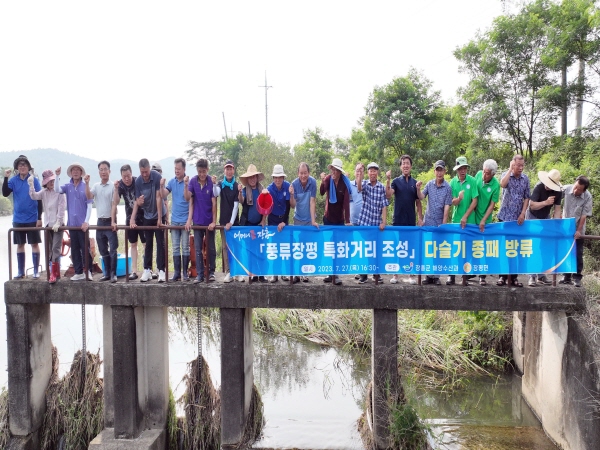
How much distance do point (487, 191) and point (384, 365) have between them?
3081mm

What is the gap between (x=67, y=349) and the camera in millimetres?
14320

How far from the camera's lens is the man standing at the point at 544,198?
309 inches

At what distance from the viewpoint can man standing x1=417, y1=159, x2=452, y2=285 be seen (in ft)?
26.6

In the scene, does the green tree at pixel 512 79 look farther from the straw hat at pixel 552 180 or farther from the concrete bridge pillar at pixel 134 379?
the concrete bridge pillar at pixel 134 379

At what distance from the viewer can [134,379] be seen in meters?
8.26

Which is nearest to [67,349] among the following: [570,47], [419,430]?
[419,430]

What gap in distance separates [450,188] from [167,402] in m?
5.82

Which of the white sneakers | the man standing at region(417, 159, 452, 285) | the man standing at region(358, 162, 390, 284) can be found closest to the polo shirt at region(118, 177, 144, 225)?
the white sneakers

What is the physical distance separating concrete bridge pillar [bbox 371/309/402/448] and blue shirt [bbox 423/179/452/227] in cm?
155

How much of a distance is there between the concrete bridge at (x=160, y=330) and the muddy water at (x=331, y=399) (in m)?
0.85

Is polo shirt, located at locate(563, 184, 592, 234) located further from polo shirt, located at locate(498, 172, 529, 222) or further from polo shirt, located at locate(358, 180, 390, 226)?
polo shirt, located at locate(358, 180, 390, 226)

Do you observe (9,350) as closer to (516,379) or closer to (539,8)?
(516,379)

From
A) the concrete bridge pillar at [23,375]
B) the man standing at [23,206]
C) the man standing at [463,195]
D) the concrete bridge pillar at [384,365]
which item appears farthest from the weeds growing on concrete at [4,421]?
the man standing at [463,195]

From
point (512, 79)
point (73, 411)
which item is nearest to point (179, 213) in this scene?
point (73, 411)
